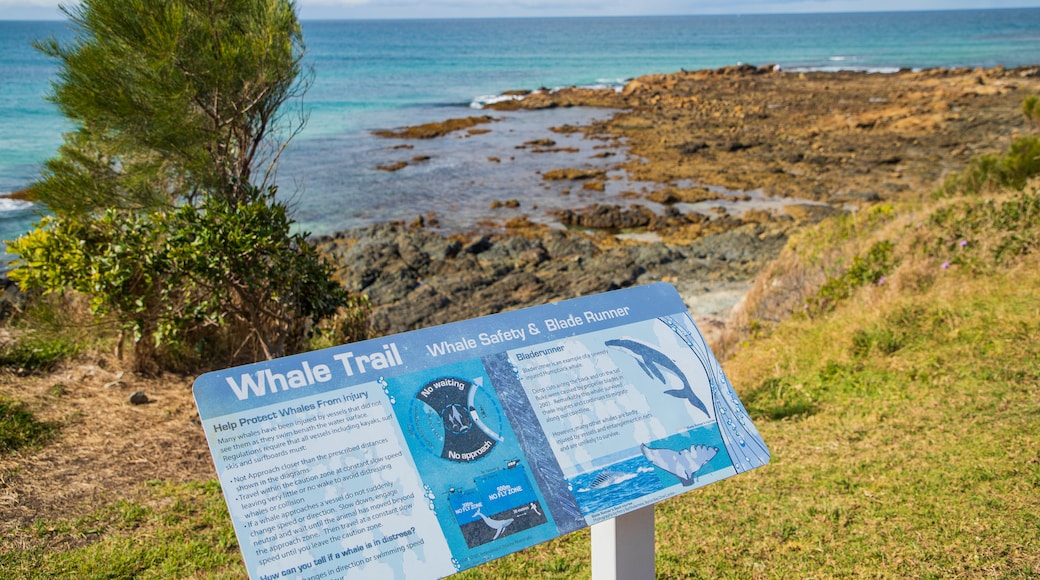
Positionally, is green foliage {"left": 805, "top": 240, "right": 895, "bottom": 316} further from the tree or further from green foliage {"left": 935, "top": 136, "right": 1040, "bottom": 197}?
the tree

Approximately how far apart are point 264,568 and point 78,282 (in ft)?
16.1

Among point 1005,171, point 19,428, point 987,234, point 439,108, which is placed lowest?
point 987,234

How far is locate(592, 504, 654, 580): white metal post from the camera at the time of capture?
275 cm

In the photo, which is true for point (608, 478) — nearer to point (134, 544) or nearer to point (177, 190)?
point (134, 544)

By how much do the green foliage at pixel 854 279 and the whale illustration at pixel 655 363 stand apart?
567 centimetres

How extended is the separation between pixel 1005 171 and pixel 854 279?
4960 mm

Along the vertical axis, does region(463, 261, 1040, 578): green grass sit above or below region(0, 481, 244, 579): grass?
below

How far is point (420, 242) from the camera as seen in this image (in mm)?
16016

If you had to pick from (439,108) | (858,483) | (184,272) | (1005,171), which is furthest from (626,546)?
(439,108)

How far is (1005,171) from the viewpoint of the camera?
1144cm

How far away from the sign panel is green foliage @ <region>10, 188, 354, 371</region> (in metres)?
3.90

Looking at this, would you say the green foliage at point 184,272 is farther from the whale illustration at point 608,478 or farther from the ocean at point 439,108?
the whale illustration at point 608,478

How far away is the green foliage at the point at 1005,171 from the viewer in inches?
439

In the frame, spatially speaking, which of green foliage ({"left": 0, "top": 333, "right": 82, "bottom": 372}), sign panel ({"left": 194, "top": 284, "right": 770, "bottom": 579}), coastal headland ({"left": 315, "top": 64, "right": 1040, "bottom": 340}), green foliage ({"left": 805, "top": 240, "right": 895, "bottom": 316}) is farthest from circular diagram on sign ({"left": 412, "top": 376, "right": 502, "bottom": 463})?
green foliage ({"left": 805, "top": 240, "right": 895, "bottom": 316})
